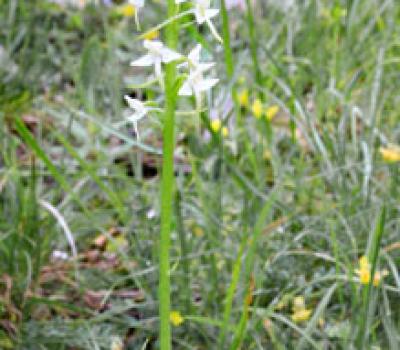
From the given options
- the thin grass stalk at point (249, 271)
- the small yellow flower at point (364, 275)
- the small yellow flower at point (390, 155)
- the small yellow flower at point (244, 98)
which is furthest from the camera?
the small yellow flower at point (244, 98)

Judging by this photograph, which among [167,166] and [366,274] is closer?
[167,166]

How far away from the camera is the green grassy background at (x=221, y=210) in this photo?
2219 mm

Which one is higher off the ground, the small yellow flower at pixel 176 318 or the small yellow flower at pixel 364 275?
the small yellow flower at pixel 364 275

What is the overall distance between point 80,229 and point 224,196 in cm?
45

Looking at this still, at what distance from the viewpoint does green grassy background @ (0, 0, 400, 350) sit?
7.28 ft

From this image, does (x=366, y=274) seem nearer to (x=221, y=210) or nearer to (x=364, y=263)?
(x=364, y=263)

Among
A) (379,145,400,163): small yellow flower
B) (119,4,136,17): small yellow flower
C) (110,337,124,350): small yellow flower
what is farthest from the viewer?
(119,4,136,17): small yellow flower

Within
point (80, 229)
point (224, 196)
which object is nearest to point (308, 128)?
point (224, 196)

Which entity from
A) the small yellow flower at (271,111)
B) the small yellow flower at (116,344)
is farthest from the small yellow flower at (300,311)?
the small yellow flower at (271,111)

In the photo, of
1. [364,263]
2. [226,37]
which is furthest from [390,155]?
[226,37]

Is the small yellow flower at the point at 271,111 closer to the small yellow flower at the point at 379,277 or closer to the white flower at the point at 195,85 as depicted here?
the small yellow flower at the point at 379,277

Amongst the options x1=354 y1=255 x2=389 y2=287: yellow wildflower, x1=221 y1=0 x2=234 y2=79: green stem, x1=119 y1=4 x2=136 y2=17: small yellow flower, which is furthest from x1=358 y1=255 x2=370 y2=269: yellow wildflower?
x1=119 y1=4 x2=136 y2=17: small yellow flower

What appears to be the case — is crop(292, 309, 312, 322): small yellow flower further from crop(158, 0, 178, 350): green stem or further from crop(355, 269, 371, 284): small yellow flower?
crop(158, 0, 178, 350): green stem

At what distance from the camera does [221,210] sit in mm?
2467
